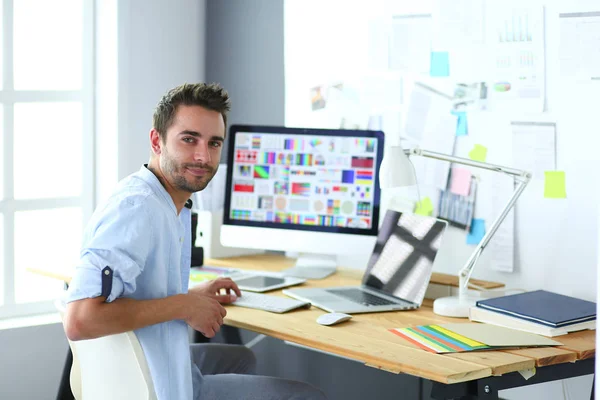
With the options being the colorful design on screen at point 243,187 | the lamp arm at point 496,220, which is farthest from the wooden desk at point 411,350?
the colorful design on screen at point 243,187

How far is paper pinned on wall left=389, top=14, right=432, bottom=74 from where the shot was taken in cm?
290

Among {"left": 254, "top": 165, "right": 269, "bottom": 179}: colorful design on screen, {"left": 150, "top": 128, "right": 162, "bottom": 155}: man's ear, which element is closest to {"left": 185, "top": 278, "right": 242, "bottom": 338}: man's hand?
{"left": 150, "top": 128, "right": 162, "bottom": 155}: man's ear

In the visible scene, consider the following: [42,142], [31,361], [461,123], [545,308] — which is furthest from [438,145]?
[31,361]

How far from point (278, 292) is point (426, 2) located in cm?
109

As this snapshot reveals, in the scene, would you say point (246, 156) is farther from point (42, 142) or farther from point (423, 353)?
point (423, 353)

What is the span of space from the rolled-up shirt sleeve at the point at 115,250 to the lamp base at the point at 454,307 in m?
0.88

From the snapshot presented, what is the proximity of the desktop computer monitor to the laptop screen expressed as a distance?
4.9 inches

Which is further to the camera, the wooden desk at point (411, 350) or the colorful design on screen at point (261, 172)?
the colorful design on screen at point (261, 172)

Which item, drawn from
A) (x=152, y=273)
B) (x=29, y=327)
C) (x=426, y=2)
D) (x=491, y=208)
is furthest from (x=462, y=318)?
(x=29, y=327)

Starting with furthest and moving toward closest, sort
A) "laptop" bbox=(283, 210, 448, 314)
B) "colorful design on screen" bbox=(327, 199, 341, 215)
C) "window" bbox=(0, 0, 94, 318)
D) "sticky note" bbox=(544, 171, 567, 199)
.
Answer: "window" bbox=(0, 0, 94, 318)
"colorful design on screen" bbox=(327, 199, 341, 215)
"sticky note" bbox=(544, 171, 567, 199)
"laptop" bbox=(283, 210, 448, 314)

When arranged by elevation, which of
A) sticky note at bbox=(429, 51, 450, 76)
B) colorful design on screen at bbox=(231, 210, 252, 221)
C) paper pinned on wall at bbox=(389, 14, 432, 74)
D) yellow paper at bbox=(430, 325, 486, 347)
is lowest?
yellow paper at bbox=(430, 325, 486, 347)

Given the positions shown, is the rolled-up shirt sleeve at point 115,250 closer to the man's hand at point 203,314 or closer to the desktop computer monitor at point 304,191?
the man's hand at point 203,314

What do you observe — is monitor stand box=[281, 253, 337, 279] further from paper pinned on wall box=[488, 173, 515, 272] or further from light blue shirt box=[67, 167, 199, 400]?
light blue shirt box=[67, 167, 199, 400]

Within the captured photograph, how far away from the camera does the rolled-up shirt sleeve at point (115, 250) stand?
1.80 m
